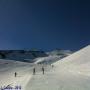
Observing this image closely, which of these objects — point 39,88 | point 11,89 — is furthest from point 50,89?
point 11,89

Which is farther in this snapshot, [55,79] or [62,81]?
[55,79]

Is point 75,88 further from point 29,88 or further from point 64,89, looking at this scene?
point 29,88

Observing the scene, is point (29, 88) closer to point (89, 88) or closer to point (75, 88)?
point (75, 88)

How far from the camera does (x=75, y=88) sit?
22.1m

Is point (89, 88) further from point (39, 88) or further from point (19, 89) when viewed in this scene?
point (19, 89)

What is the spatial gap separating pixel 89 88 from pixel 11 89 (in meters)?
8.05

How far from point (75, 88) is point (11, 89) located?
6.64m

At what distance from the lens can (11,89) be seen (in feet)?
70.3

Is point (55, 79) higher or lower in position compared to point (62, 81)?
higher

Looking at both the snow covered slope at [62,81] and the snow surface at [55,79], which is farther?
the snow surface at [55,79]

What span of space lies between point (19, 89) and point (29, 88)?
1.46 m

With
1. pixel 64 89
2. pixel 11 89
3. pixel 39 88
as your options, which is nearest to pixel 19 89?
pixel 11 89

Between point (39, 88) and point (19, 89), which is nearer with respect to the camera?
point (19, 89)

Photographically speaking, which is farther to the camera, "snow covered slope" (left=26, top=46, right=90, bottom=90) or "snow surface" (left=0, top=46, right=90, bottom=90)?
"snow surface" (left=0, top=46, right=90, bottom=90)
